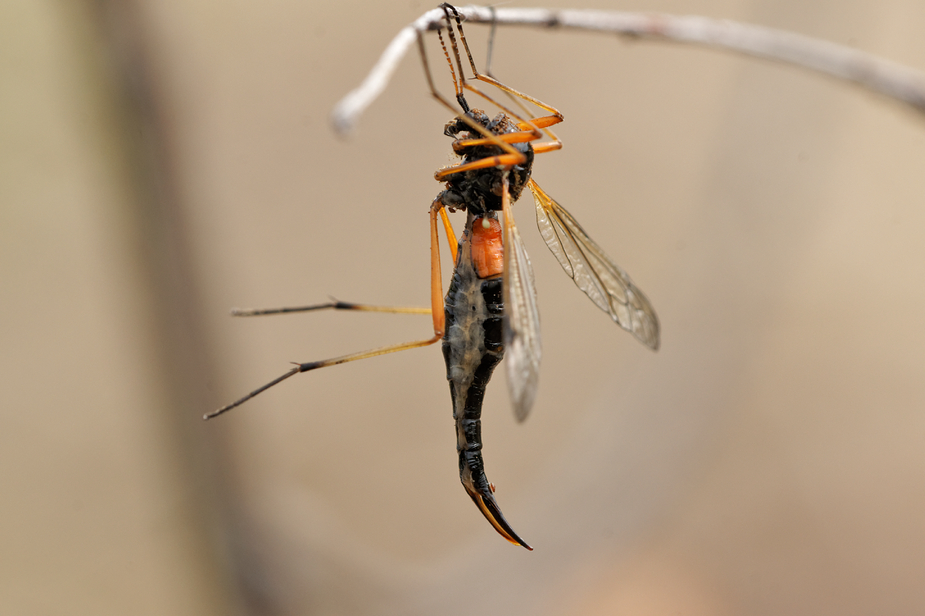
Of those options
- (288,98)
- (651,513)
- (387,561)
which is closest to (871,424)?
(651,513)

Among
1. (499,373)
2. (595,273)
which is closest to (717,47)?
(595,273)

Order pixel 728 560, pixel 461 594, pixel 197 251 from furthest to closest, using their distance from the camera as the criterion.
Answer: pixel 728 560 < pixel 461 594 < pixel 197 251

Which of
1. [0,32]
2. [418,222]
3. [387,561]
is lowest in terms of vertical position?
[387,561]

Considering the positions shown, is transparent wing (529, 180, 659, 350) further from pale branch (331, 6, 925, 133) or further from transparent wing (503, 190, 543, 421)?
pale branch (331, 6, 925, 133)

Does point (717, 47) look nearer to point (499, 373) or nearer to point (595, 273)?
point (595, 273)

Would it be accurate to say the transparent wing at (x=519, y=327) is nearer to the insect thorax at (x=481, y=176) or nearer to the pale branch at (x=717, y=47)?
the insect thorax at (x=481, y=176)

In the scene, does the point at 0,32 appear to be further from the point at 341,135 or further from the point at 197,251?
the point at 341,135
